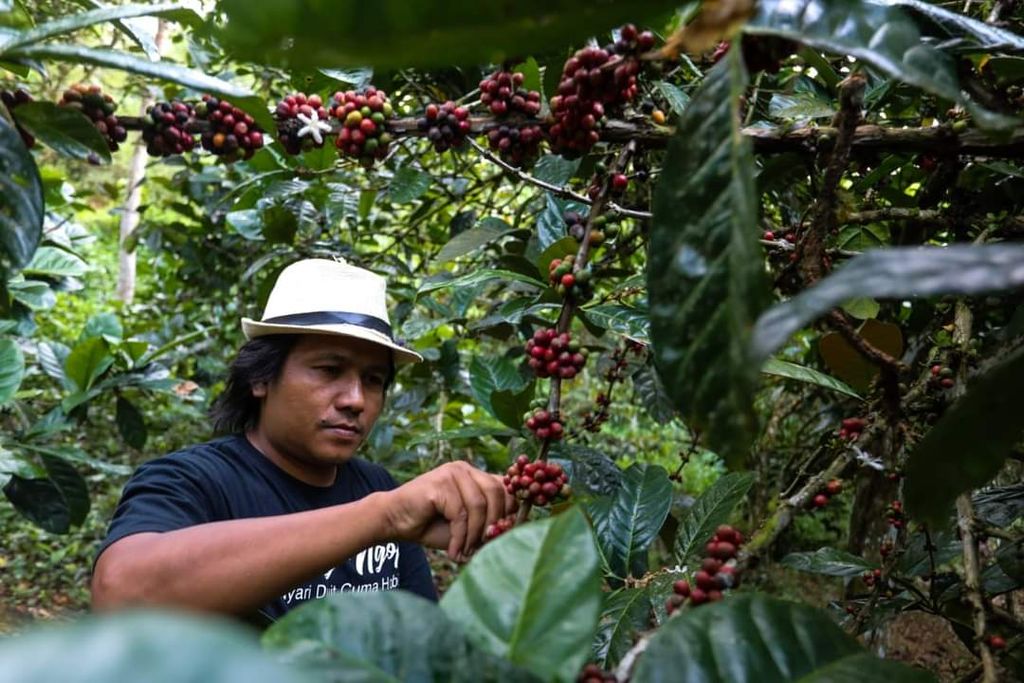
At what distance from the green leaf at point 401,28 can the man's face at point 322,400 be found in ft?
5.06

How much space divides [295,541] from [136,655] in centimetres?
101

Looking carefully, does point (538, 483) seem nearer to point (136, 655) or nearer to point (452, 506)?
point (452, 506)

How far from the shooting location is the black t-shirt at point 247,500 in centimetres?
155

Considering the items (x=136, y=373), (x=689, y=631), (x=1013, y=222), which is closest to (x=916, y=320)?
(x=1013, y=222)

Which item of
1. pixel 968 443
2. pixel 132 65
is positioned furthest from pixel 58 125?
pixel 968 443

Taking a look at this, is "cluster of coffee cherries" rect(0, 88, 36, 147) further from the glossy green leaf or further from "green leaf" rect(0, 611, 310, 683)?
"green leaf" rect(0, 611, 310, 683)

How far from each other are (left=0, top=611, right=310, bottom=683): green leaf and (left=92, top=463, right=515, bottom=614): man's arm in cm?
90

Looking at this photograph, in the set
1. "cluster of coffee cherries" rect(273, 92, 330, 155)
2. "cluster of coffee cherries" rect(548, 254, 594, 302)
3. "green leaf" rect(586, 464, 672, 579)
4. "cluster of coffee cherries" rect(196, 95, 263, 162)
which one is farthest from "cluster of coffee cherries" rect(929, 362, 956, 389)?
"cluster of coffee cherries" rect(196, 95, 263, 162)

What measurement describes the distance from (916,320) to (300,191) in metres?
1.78

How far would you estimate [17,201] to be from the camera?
794 mm

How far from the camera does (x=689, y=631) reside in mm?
519

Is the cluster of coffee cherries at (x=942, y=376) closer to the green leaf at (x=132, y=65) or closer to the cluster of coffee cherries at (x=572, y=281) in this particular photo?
the cluster of coffee cherries at (x=572, y=281)

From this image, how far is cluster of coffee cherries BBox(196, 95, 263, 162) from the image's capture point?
128cm

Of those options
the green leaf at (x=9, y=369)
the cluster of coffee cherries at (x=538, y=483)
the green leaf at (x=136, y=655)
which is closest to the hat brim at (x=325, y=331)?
the green leaf at (x=9, y=369)
